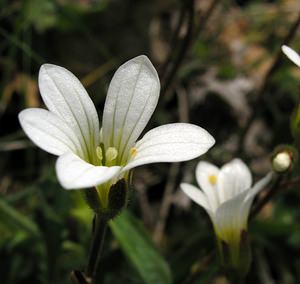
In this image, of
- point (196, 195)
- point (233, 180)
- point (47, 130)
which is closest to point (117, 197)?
point (47, 130)

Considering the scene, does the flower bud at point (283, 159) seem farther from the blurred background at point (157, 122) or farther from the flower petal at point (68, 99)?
the flower petal at point (68, 99)

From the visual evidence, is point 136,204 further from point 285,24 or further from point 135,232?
point 285,24

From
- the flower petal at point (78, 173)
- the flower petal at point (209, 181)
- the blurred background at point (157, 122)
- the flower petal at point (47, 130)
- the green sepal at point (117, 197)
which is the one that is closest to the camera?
the flower petal at point (78, 173)

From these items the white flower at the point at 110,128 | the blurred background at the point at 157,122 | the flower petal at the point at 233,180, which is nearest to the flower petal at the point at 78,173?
the white flower at the point at 110,128

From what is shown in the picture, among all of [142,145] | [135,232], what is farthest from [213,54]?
[142,145]

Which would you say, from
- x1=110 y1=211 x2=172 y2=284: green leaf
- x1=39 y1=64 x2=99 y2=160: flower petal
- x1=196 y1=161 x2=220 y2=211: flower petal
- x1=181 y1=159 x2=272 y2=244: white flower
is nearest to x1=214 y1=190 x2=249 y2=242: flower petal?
x1=181 y1=159 x2=272 y2=244: white flower

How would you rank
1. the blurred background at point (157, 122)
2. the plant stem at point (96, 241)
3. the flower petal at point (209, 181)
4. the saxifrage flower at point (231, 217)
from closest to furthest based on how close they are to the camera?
the plant stem at point (96, 241) → the saxifrage flower at point (231, 217) → the flower petal at point (209, 181) → the blurred background at point (157, 122)
